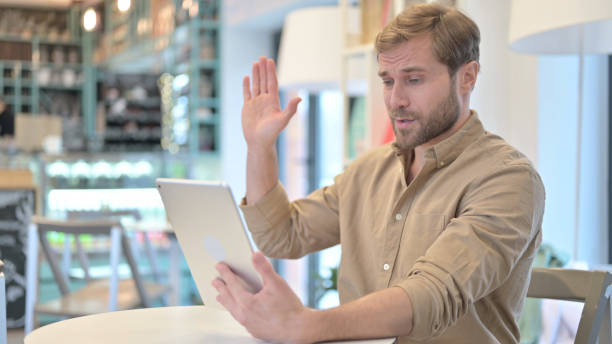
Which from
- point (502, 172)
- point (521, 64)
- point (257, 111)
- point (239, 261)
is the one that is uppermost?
point (521, 64)

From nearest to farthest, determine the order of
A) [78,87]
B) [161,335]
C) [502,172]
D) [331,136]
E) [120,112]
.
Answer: [161,335] < [502,172] < [331,136] < [120,112] < [78,87]

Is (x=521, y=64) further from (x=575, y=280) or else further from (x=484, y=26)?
(x=575, y=280)

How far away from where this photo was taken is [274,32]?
6.80 metres

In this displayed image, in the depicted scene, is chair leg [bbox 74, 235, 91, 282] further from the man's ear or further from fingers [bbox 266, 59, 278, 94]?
the man's ear

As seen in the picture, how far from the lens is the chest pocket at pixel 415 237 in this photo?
139 cm

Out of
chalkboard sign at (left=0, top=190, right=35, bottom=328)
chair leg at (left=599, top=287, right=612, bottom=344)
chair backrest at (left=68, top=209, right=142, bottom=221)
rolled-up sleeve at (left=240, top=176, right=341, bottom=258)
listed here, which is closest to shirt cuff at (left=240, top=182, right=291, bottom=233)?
rolled-up sleeve at (left=240, top=176, right=341, bottom=258)

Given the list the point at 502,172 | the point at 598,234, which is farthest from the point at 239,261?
the point at 598,234

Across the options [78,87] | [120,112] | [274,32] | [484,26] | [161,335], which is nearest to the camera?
[161,335]

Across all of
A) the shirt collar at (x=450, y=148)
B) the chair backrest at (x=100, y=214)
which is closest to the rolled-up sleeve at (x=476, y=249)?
the shirt collar at (x=450, y=148)

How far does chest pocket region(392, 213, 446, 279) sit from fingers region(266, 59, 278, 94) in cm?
43

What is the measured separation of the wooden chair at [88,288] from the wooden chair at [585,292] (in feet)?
6.13

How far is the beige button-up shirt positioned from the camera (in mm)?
1181

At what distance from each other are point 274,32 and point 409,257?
18.5ft

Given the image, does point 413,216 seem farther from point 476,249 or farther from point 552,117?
point 552,117
